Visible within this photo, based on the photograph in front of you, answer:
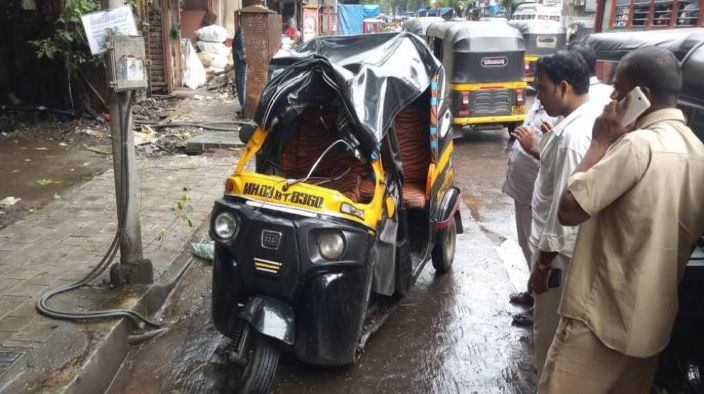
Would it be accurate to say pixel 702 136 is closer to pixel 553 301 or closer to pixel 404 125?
pixel 553 301

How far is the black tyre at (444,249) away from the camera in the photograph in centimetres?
499

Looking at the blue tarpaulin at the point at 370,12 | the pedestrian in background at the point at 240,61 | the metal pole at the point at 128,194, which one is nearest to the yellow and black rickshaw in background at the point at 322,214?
the metal pole at the point at 128,194

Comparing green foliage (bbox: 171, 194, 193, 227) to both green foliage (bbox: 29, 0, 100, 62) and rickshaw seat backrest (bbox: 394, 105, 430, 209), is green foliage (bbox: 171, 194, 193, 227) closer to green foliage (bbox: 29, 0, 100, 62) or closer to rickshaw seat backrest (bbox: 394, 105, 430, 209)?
rickshaw seat backrest (bbox: 394, 105, 430, 209)

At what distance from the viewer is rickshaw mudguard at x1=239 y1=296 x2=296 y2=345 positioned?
3119mm

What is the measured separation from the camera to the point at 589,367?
2.27m

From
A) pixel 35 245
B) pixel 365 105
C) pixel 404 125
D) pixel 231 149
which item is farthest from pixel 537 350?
pixel 231 149

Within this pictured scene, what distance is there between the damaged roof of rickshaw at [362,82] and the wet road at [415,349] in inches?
55.1

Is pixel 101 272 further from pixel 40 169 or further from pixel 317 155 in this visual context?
pixel 40 169

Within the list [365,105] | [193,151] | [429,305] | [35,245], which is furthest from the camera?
[193,151]

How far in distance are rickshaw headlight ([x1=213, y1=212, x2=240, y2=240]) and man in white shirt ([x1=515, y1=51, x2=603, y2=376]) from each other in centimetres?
164

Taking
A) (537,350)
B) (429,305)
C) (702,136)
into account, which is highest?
(702,136)

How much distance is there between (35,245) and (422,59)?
11.9 feet

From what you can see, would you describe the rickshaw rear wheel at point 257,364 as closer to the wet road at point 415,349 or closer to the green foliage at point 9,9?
the wet road at point 415,349

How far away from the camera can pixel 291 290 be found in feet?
10.6
